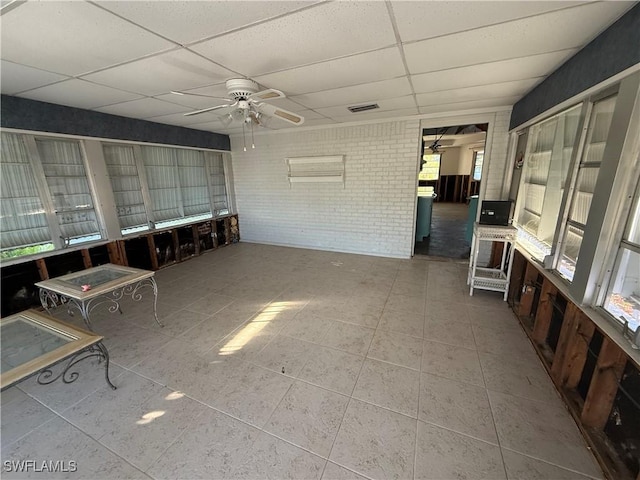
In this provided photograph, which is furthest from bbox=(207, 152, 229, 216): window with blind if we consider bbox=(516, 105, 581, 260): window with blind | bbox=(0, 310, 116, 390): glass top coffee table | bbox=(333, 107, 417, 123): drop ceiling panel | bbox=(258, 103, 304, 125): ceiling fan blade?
bbox=(516, 105, 581, 260): window with blind

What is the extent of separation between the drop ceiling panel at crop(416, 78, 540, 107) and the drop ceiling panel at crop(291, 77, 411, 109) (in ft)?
1.36

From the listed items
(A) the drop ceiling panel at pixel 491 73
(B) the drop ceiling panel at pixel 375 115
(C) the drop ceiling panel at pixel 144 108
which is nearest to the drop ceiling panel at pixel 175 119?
(C) the drop ceiling panel at pixel 144 108

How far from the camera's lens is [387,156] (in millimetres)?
4520

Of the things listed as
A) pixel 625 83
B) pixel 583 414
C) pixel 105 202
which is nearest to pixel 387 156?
pixel 625 83

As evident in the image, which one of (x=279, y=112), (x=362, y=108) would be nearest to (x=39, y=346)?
(x=279, y=112)

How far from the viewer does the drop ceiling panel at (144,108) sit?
3.16 m

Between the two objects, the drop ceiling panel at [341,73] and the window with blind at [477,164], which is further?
the window with blind at [477,164]

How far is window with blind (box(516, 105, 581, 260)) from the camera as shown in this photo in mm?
2262

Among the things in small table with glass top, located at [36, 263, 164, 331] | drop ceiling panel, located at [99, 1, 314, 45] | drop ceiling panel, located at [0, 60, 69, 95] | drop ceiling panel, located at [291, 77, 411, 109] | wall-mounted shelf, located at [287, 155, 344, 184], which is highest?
drop ceiling panel, located at [291, 77, 411, 109]

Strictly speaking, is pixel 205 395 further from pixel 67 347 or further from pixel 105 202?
pixel 105 202

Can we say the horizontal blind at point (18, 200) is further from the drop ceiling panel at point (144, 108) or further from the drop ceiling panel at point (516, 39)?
the drop ceiling panel at point (516, 39)

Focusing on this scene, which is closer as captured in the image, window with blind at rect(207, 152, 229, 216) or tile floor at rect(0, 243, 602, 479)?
tile floor at rect(0, 243, 602, 479)

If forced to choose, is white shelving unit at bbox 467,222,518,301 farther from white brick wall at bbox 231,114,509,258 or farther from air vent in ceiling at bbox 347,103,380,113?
air vent in ceiling at bbox 347,103,380,113

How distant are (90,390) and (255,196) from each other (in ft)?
14.7
